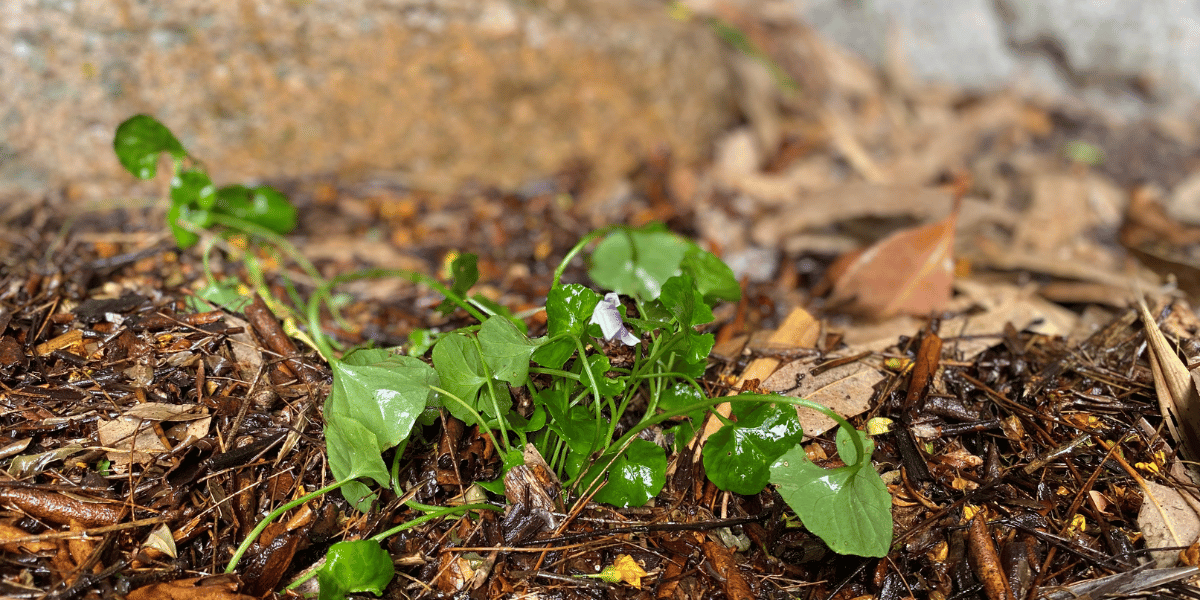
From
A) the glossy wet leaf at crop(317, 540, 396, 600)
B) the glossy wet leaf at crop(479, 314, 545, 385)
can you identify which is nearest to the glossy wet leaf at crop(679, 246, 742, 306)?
the glossy wet leaf at crop(479, 314, 545, 385)

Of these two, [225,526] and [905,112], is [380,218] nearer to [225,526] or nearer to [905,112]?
[225,526]

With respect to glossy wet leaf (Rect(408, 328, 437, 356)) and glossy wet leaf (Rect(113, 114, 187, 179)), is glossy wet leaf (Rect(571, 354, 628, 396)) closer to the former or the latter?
glossy wet leaf (Rect(408, 328, 437, 356))

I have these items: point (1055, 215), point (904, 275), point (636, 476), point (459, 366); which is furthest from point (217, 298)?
point (1055, 215)

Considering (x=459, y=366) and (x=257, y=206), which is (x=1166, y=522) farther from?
(x=257, y=206)

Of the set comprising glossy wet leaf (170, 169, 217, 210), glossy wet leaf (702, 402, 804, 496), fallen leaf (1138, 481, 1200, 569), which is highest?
glossy wet leaf (170, 169, 217, 210)

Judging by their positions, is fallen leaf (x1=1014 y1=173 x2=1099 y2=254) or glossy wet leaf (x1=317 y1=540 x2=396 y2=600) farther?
fallen leaf (x1=1014 y1=173 x2=1099 y2=254)

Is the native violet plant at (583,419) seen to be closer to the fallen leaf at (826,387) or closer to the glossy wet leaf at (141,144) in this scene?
the fallen leaf at (826,387)

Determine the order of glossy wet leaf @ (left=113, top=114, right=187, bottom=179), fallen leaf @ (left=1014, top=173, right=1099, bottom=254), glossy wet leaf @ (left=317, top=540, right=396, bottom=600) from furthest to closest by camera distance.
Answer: fallen leaf @ (left=1014, top=173, right=1099, bottom=254)
glossy wet leaf @ (left=113, top=114, right=187, bottom=179)
glossy wet leaf @ (left=317, top=540, right=396, bottom=600)
